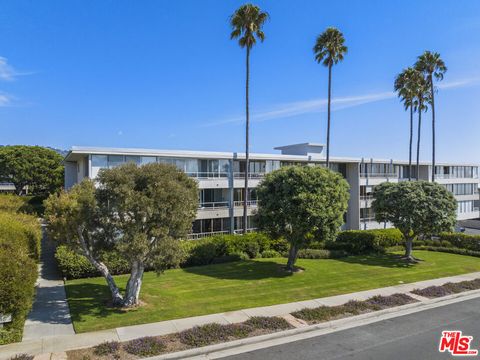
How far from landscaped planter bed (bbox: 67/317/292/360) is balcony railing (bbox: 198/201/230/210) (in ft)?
67.8

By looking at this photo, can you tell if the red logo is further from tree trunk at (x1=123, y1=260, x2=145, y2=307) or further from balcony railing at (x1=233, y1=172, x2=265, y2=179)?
balcony railing at (x1=233, y1=172, x2=265, y2=179)

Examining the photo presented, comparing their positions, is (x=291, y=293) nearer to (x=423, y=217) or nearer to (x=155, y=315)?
(x=155, y=315)

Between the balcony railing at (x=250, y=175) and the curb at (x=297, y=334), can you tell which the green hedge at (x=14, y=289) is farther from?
the balcony railing at (x=250, y=175)

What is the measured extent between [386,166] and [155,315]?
41.2 m

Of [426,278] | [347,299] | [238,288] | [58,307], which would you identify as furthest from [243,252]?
[58,307]

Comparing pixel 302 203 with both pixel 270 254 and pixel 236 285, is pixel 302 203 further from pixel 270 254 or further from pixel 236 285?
pixel 270 254

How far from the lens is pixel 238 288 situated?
17391 millimetres

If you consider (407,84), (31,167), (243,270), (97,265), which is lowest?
(243,270)

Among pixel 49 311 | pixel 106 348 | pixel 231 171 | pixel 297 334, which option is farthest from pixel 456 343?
pixel 231 171

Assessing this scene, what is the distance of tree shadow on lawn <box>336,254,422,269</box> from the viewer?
24969mm

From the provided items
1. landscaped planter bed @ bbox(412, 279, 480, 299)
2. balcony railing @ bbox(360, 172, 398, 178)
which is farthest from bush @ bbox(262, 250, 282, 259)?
balcony railing @ bbox(360, 172, 398, 178)

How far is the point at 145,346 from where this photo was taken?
412 inches

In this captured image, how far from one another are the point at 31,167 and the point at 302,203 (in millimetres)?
51077

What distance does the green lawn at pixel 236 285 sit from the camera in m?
13.5
